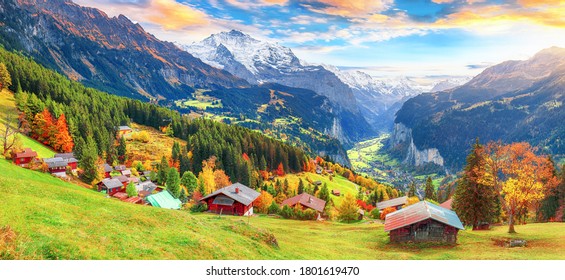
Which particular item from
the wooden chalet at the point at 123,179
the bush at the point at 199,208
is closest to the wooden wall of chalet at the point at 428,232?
the bush at the point at 199,208

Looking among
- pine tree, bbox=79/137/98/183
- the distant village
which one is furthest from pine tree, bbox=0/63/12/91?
pine tree, bbox=79/137/98/183

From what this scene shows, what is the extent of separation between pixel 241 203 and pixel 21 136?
216 ft

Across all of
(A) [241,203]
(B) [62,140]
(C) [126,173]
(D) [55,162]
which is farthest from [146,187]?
(A) [241,203]

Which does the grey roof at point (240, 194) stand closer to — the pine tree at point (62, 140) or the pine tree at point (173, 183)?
the pine tree at point (173, 183)

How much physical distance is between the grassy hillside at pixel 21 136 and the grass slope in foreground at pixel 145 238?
66076 mm

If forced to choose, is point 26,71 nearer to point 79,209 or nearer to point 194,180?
point 194,180

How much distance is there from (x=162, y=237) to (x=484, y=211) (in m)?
55.1

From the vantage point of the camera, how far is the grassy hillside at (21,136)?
290 feet

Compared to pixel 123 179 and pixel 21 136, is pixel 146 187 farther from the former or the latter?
pixel 21 136

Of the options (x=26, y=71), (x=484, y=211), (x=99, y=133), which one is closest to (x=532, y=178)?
(x=484, y=211)

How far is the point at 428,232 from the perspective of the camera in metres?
41.9
